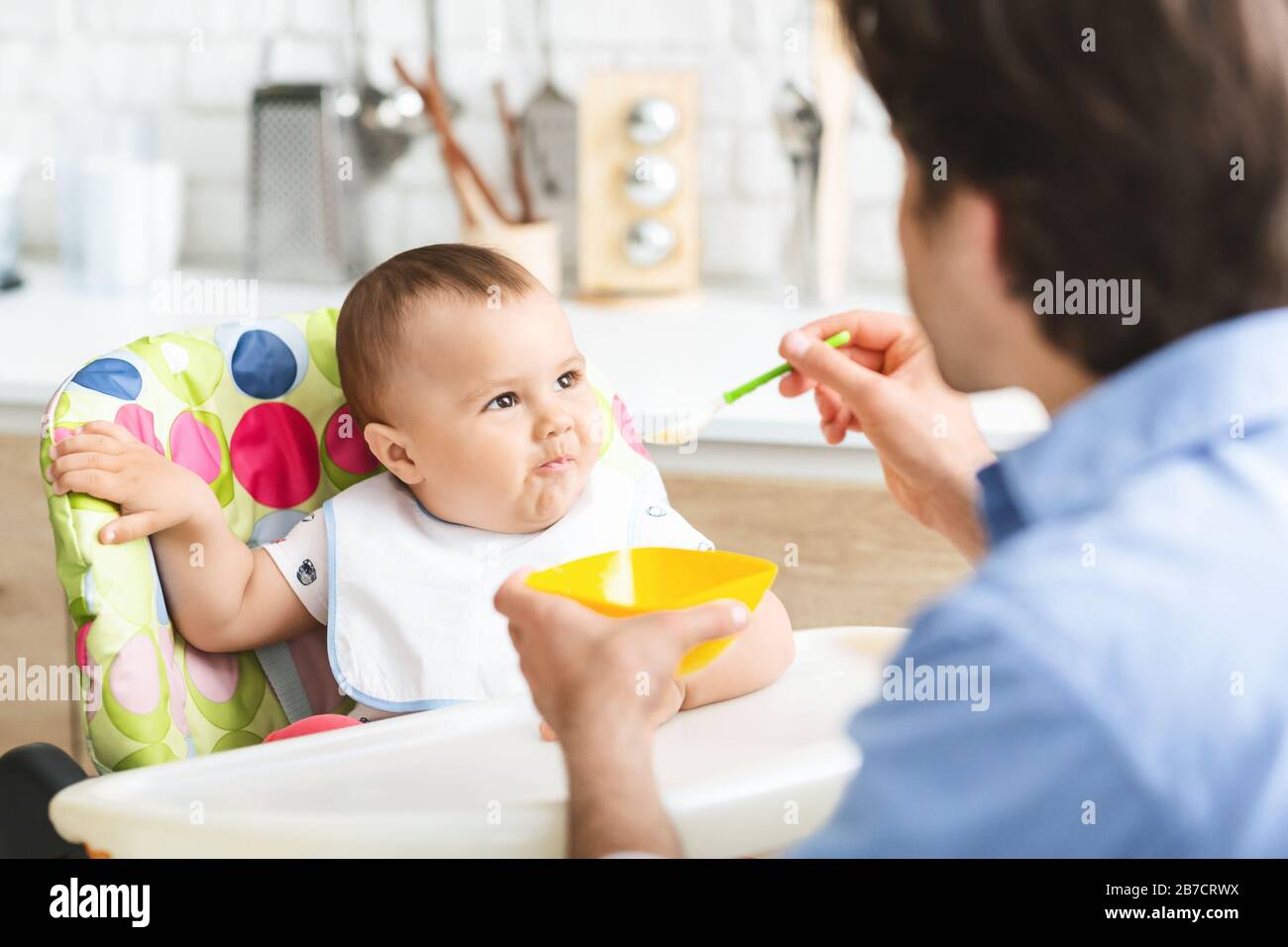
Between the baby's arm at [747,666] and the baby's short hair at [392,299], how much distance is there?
365 millimetres

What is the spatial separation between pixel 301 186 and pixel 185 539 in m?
1.20

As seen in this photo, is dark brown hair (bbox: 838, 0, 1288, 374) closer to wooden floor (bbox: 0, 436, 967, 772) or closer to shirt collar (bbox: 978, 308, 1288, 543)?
shirt collar (bbox: 978, 308, 1288, 543)

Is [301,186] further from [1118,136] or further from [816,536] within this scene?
[1118,136]

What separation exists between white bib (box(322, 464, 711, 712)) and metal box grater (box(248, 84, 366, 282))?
3.43ft

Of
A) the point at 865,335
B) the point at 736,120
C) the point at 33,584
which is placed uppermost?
the point at 736,120

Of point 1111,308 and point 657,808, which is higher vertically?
point 1111,308

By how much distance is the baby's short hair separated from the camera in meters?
1.22

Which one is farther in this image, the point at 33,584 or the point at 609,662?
the point at 33,584

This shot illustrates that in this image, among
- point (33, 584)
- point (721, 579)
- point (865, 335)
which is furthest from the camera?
point (33, 584)

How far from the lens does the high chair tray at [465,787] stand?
0.77m

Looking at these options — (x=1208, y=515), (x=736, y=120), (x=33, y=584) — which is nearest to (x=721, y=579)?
(x=1208, y=515)
